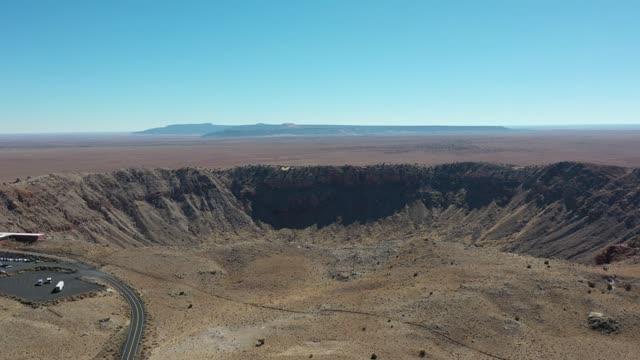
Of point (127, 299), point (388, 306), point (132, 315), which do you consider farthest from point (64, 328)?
point (388, 306)

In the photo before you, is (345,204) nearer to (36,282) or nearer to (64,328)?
(36,282)

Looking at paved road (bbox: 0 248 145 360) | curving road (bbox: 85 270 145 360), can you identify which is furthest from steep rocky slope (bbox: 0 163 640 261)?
curving road (bbox: 85 270 145 360)

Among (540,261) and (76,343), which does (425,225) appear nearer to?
(540,261)

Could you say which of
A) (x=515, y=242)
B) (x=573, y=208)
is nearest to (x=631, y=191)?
(x=573, y=208)

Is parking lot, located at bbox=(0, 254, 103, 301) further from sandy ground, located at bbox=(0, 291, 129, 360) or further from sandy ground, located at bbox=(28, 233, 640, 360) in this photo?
sandy ground, located at bbox=(28, 233, 640, 360)

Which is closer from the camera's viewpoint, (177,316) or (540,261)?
(177,316)

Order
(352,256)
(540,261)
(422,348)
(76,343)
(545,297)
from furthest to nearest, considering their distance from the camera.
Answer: (352,256) < (540,261) < (545,297) < (76,343) < (422,348)
